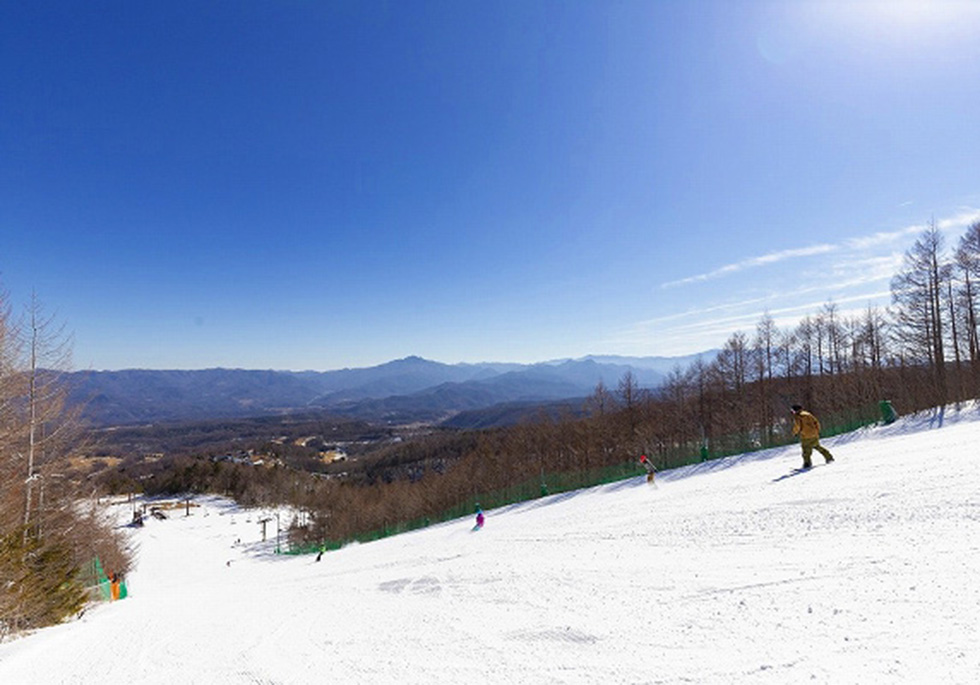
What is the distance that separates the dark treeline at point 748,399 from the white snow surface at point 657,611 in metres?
18.1

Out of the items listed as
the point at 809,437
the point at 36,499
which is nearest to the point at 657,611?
the point at 809,437

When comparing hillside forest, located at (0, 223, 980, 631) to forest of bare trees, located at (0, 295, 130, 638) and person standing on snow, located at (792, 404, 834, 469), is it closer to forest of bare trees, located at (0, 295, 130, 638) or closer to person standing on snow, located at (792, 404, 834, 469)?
forest of bare trees, located at (0, 295, 130, 638)

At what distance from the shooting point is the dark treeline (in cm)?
2945

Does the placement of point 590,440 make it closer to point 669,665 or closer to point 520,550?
point 520,550

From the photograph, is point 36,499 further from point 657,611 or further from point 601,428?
point 601,428

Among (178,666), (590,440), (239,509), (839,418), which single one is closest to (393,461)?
(239,509)

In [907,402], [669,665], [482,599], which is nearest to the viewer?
[669,665]

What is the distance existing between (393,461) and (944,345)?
132 meters

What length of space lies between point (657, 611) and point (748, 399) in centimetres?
4776

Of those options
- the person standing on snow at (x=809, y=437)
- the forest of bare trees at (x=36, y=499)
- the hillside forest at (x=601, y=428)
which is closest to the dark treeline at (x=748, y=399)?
the hillside forest at (x=601, y=428)

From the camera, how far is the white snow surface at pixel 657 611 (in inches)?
149

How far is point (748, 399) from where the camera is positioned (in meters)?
45.3

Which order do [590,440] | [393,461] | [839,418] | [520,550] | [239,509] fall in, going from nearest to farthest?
[520,550]
[839,418]
[590,440]
[239,509]
[393,461]

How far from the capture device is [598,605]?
5.62 metres
